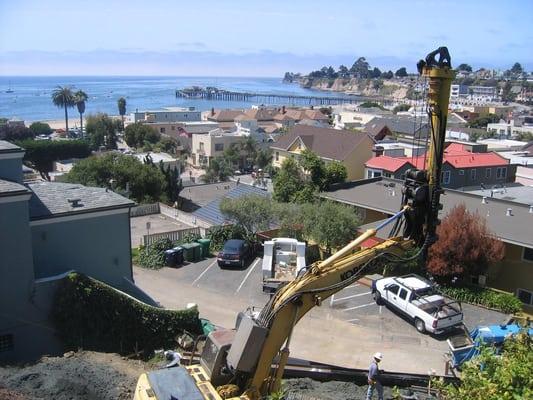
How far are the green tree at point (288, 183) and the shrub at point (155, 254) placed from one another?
890 centimetres

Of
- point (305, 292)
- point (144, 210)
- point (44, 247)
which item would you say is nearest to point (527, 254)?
point (305, 292)

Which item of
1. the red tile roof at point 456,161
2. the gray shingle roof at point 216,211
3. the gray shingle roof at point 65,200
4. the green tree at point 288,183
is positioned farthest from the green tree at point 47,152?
the gray shingle roof at point 65,200

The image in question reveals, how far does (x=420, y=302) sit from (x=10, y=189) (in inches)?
579

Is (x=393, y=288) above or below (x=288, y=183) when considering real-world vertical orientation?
below

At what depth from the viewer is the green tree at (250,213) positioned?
29.4 m

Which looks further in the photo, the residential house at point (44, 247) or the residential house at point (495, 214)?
the residential house at point (495, 214)

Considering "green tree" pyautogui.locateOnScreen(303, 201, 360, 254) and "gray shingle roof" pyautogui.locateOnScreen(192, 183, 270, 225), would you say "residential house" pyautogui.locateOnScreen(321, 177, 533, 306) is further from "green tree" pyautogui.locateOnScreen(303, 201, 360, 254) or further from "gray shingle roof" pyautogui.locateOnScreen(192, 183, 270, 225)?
"gray shingle roof" pyautogui.locateOnScreen(192, 183, 270, 225)

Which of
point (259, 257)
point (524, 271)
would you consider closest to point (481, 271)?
point (524, 271)

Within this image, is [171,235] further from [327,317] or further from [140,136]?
[140,136]

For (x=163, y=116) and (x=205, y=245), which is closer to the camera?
(x=205, y=245)

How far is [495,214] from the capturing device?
28.0m

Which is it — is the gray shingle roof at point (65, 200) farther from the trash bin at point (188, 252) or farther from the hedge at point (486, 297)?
the hedge at point (486, 297)

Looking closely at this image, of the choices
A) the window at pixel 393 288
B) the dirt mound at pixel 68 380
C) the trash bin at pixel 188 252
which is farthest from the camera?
the trash bin at pixel 188 252

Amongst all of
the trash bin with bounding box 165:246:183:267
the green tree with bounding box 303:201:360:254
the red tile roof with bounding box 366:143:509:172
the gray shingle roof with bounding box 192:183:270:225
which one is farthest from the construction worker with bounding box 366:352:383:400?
the red tile roof with bounding box 366:143:509:172
